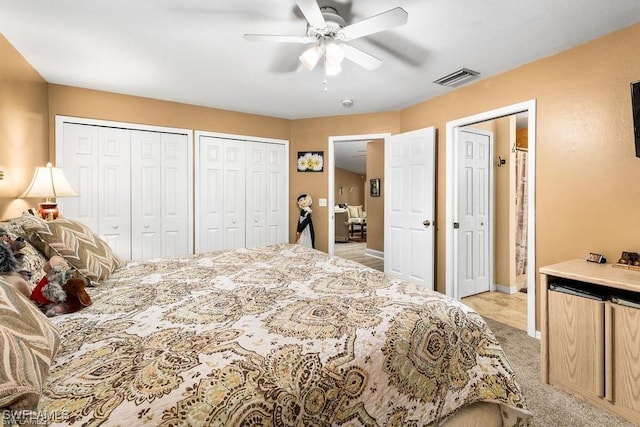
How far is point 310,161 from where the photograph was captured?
4438mm

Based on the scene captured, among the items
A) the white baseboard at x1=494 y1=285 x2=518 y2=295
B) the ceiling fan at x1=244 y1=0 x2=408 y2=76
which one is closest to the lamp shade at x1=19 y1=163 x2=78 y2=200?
the ceiling fan at x1=244 y1=0 x2=408 y2=76

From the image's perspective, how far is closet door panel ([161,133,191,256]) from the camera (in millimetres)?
3670

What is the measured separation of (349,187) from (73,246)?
9.59 metres

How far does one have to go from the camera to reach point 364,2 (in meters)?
1.81

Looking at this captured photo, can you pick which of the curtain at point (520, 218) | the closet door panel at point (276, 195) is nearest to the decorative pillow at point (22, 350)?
the closet door panel at point (276, 195)

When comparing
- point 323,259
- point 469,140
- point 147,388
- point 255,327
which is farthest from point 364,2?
point 469,140

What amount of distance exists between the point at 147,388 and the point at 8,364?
0.93 feet

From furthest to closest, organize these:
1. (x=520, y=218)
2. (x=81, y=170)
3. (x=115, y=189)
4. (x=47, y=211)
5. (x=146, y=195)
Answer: (x=520, y=218), (x=146, y=195), (x=115, y=189), (x=81, y=170), (x=47, y=211)

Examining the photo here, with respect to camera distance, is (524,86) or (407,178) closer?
(524,86)

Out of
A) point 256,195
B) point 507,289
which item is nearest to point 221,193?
point 256,195

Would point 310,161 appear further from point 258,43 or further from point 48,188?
point 48,188

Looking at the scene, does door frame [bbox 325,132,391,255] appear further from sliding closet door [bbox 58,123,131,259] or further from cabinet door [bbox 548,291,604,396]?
cabinet door [bbox 548,291,604,396]

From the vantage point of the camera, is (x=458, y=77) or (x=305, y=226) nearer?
(x=458, y=77)

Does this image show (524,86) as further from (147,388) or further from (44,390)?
(44,390)
